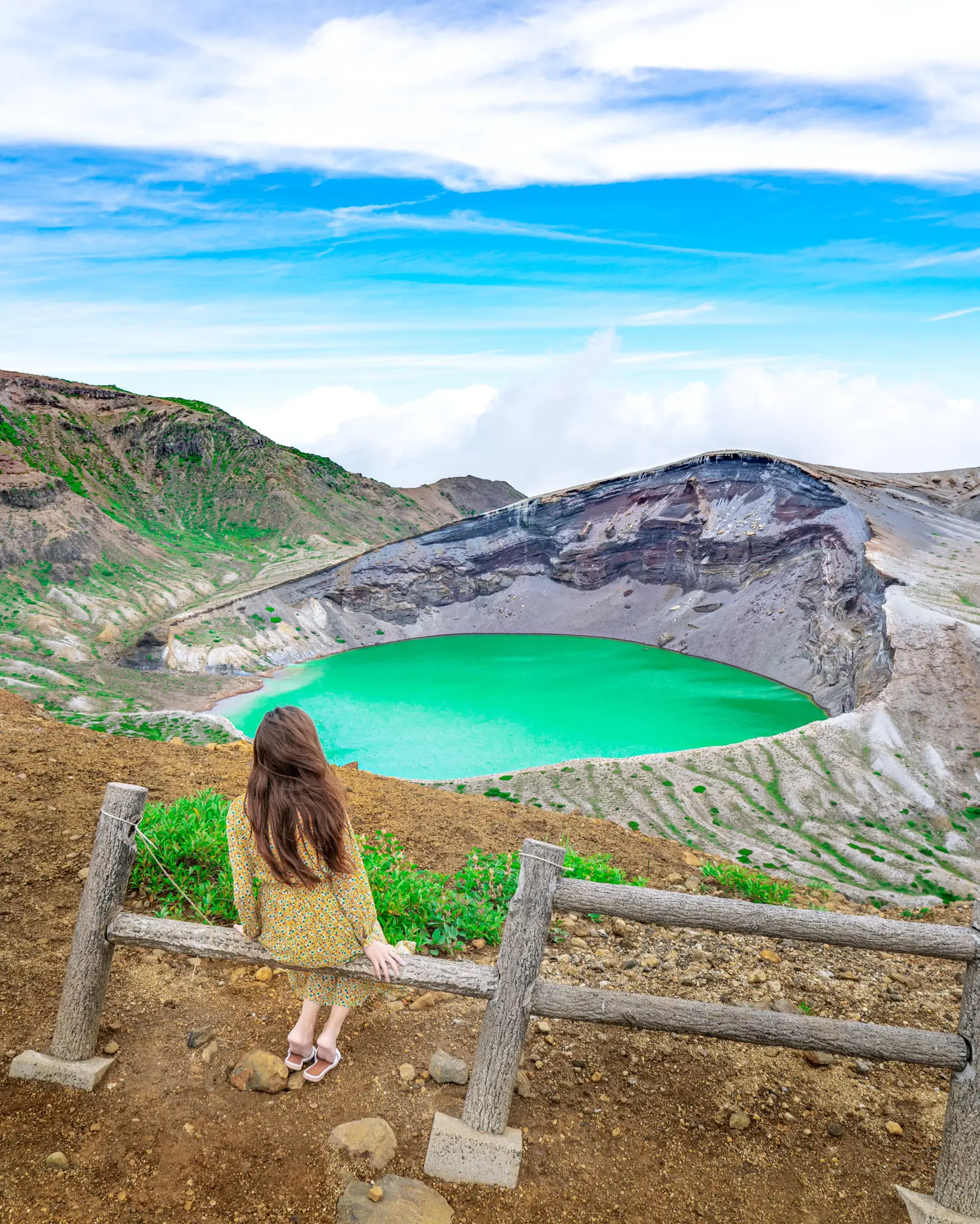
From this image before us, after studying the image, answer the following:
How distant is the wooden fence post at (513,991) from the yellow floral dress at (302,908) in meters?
0.74

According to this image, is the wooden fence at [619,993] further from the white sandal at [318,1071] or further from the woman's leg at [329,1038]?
the white sandal at [318,1071]

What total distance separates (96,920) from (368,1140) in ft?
6.30

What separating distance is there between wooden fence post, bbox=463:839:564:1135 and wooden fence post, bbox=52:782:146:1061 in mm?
2164

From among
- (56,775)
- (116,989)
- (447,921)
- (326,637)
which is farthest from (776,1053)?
(326,637)

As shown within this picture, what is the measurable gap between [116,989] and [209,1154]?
1500 mm

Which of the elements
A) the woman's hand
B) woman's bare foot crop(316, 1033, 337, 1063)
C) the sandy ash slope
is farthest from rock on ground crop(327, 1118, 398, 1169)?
the sandy ash slope

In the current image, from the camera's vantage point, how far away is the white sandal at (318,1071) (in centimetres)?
436

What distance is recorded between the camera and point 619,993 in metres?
4.16

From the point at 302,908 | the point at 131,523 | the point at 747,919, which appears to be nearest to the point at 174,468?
the point at 131,523

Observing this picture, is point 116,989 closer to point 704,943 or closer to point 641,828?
point 704,943

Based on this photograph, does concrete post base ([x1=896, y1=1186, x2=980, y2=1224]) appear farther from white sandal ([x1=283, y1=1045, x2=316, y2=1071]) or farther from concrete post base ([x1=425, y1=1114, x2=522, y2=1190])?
white sandal ([x1=283, y1=1045, x2=316, y2=1071])

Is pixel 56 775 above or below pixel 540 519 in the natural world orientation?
below

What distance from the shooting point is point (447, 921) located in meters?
6.00

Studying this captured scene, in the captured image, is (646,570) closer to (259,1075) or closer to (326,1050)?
(326,1050)
